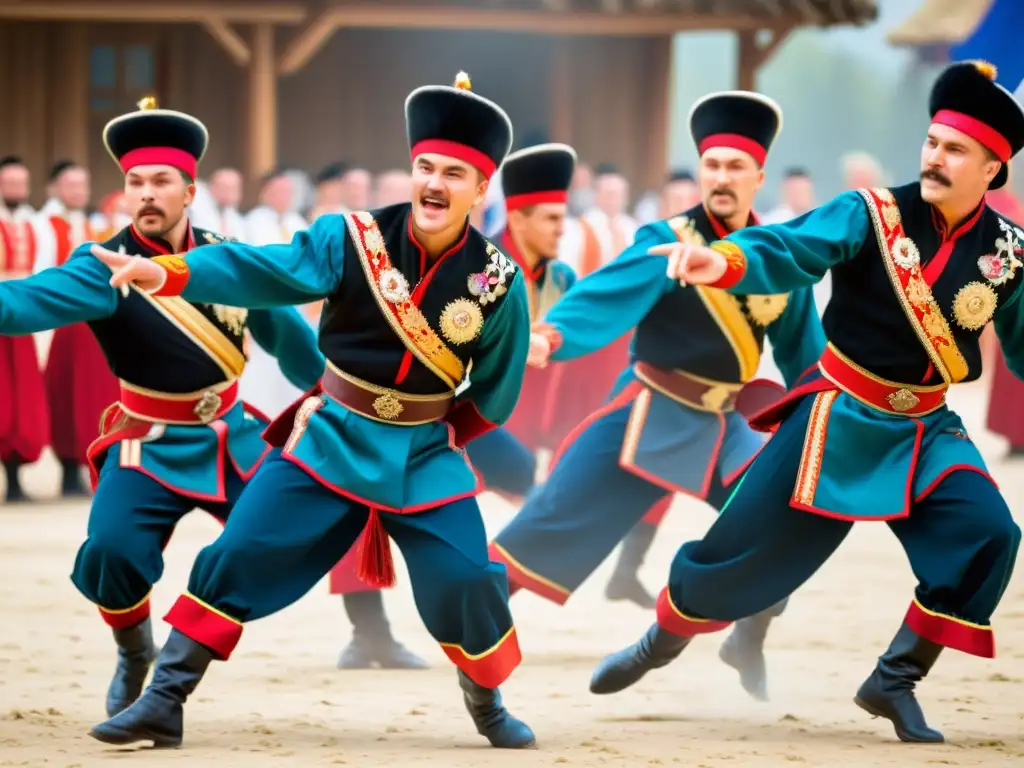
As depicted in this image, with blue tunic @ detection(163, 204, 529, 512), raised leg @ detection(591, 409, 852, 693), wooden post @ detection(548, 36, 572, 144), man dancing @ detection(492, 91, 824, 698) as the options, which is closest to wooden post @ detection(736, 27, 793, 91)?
wooden post @ detection(548, 36, 572, 144)

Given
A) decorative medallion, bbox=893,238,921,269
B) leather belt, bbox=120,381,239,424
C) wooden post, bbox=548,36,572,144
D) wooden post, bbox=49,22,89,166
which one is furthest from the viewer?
wooden post, bbox=548,36,572,144

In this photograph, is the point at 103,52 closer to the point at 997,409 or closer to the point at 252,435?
the point at 997,409

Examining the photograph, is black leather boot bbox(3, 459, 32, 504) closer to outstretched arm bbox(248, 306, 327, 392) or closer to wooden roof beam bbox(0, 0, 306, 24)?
outstretched arm bbox(248, 306, 327, 392)

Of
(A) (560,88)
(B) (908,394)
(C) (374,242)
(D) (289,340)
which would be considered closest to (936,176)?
(B) (908,394)

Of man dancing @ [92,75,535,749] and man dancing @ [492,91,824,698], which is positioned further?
man dancing @ [492,91,824,698]

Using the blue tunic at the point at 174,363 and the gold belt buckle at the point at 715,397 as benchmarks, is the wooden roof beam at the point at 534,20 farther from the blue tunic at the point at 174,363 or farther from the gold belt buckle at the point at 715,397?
the blue tunic at the point at 174,363

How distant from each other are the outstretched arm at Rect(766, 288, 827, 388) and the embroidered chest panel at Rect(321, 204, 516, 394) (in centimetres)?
127

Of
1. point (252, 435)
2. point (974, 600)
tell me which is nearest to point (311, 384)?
point (252, 435)

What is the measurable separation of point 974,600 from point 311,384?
6.34ft

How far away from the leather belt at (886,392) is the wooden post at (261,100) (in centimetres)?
1062

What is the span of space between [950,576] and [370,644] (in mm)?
2058

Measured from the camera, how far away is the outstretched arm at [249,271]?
4168 mm

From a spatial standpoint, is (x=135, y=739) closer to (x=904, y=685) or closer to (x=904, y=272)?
(x=904, y=685)

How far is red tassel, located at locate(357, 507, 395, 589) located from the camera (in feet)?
15.1
